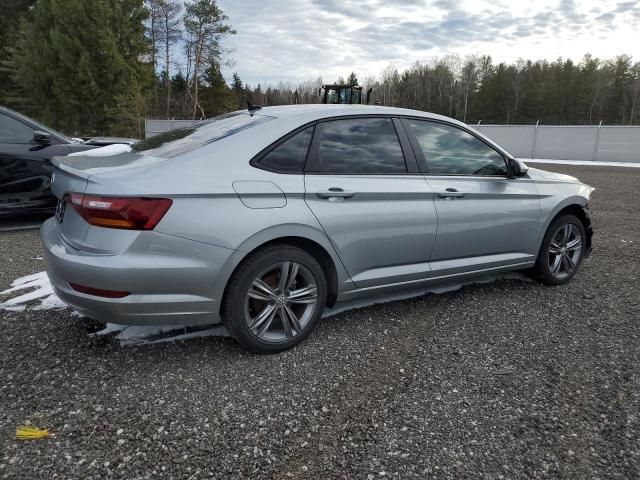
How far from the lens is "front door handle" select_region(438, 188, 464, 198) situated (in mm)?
3707

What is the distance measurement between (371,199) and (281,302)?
0.96 meters

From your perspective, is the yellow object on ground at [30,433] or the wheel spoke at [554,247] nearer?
the yellow object on ground at [30,433]

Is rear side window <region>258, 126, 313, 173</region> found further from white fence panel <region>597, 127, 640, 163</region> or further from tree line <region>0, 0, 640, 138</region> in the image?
white fence panel <region>597, 127, 640, 163</region>

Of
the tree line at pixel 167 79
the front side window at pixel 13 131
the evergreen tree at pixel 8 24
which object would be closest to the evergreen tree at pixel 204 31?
the tree line at pixel 167 79

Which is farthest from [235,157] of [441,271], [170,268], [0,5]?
[0,5]

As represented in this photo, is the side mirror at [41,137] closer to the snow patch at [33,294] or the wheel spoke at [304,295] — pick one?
the snow patch at [33,294]

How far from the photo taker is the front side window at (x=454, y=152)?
379cm

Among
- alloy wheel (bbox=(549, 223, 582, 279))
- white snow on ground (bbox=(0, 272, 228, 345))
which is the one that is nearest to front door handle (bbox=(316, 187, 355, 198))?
white snow on ground (bbox=(0, 272, 228, 345))

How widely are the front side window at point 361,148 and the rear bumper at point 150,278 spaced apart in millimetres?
1033

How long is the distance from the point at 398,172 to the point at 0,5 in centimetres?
3954

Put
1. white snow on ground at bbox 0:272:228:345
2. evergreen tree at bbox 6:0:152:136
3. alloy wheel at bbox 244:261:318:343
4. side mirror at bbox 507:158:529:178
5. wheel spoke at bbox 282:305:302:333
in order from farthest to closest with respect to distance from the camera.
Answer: evergreen tree at bbox 6:0:152:136 < side mirror at bbox 507:158:529:178 < white snow on ground at bbox 0:272:228:345 < wheel spoke at bbox 282:305:302:333 < alloy wheel at bbox 244:261:318:343

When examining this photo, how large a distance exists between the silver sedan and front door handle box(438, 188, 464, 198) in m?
0.02

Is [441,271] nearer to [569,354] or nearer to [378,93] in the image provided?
[569,354]

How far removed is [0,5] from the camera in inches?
1273
